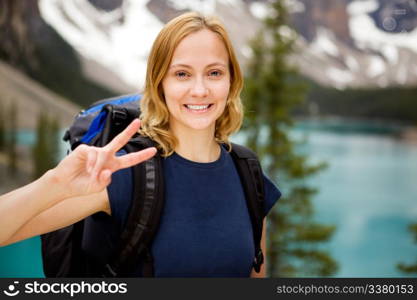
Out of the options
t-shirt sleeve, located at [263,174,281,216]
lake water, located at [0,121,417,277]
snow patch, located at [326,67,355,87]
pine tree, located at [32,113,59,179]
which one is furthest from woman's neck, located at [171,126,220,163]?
lake water, located at [0,121,417,277]

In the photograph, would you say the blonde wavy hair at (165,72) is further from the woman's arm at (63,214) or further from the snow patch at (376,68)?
the snow patch at (376,68)

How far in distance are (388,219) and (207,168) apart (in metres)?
36.1

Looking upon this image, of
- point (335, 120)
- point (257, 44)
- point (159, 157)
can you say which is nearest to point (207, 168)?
point (159, 157)

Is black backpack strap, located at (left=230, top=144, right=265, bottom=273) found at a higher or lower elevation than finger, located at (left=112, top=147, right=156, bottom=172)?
higher

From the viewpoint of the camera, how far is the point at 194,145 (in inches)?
59.0

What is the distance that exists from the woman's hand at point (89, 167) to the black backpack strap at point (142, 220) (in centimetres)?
18

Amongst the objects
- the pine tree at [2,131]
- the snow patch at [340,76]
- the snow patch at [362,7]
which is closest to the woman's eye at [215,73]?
the pine tree at [2,131]

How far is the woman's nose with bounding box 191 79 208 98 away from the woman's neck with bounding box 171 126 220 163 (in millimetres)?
151

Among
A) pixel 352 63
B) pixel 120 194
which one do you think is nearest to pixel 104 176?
pixel 120 194

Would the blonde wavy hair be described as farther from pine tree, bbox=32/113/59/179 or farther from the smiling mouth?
pine tree, bbox=32/113/59/179

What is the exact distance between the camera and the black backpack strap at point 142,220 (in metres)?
1.26

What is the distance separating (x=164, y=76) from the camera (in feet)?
4.77

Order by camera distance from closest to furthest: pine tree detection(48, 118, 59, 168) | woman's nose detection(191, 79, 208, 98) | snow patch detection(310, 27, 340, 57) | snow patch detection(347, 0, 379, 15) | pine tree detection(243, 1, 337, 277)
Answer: woman's nose detection(191, 79, 208, 98), pine tree detection(243, 1, 337, 277), pine tree detection(48, 118, 59, 168), snow patch detection(347, 0, 379, 15), snow patch detection(310, 27, 340, 57)

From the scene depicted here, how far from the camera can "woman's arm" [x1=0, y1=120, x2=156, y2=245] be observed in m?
1.07
